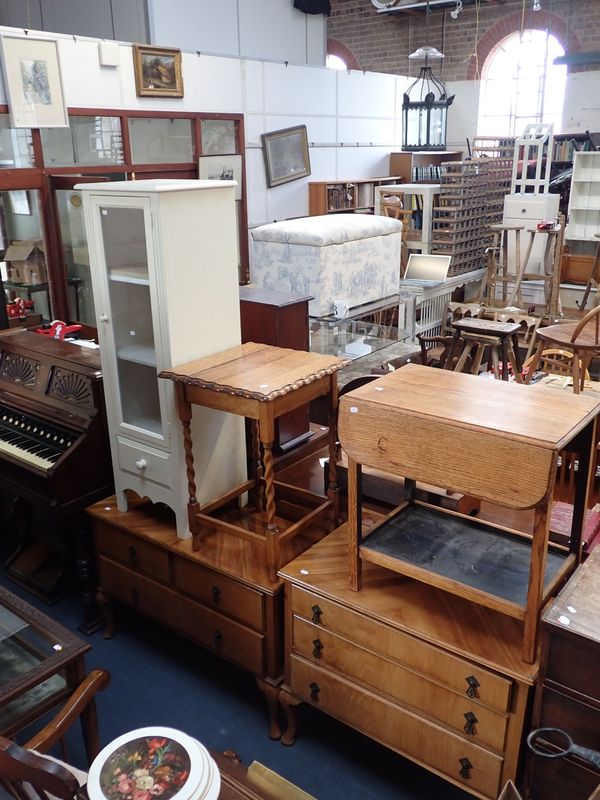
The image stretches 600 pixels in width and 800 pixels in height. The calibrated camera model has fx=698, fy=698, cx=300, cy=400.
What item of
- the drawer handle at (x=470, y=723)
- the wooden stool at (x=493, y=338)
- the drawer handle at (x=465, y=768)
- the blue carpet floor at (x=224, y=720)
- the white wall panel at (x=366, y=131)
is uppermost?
Answer: the white wall panel at (x=366, y=131)

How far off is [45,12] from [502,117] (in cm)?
680

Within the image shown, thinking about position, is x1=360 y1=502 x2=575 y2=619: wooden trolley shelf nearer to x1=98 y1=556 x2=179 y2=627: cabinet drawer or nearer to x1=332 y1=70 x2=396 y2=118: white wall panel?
x1=98 y1=556 x2=179 y2=627: cabinet drawer

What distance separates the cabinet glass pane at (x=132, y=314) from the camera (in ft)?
9.45

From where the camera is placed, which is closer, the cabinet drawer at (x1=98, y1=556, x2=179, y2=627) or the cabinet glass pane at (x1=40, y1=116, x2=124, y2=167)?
the cabinet drawer at (x1=98, y1=556, x2=179, y2=627)

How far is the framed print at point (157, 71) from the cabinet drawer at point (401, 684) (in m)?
5.59

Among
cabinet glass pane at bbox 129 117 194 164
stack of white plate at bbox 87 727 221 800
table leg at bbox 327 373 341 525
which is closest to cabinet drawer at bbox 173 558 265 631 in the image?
table leg at bbox 327 373 341 525

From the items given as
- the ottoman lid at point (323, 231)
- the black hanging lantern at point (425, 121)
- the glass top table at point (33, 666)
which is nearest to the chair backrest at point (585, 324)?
the ottoman lid at point (323, 231)

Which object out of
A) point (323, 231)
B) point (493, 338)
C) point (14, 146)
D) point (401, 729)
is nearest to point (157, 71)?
point (14, 146)

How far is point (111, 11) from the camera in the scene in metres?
8.05

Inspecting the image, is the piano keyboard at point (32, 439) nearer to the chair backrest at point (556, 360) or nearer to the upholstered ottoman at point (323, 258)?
the upholstered ottoman at point (323, 258)

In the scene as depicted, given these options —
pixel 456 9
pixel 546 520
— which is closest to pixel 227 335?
pixel 546 520

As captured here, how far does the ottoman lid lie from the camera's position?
5.55m

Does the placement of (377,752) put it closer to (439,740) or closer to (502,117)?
(439,740)

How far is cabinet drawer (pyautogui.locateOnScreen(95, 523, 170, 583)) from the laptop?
214 inches
